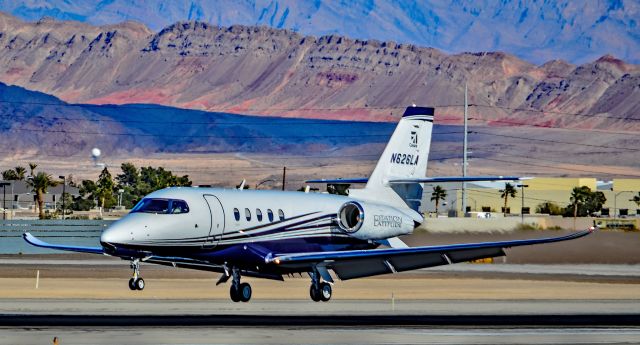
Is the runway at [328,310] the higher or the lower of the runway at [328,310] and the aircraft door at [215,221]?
the lower

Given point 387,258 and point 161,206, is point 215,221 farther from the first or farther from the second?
point 387,258

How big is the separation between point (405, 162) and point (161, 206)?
12.5 metres

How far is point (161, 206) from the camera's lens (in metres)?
44.0

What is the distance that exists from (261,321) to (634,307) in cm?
1475

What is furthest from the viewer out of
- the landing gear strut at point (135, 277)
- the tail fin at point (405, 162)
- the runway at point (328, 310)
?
the tail fin at point (405, 162)

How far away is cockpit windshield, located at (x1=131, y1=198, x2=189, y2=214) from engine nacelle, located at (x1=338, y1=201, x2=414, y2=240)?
25.1 ft

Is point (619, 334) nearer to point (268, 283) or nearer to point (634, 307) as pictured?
point (634, 307)

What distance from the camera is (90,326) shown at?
3494 centimetres

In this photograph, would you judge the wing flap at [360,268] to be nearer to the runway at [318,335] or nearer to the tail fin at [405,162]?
the tail fin at [405,162]

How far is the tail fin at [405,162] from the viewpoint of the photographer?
52.2m

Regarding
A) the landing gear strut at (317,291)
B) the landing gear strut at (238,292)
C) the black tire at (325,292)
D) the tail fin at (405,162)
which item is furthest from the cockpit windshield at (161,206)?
the tail fin at (405,162)

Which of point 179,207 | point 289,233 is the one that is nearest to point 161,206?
point 179,207

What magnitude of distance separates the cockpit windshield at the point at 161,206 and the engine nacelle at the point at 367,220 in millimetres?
7642

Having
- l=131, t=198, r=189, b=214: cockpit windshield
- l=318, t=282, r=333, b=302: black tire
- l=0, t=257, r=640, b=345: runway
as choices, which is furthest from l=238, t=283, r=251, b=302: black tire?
l=131, t=198, r=189, b=214: cockpit windshield
